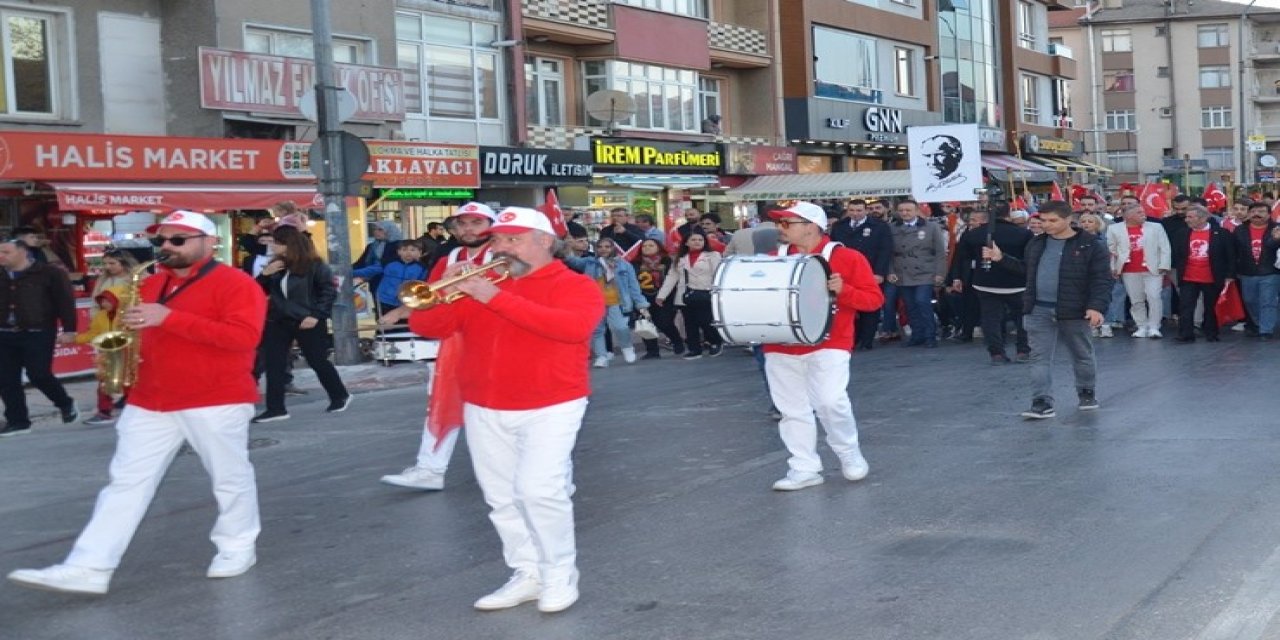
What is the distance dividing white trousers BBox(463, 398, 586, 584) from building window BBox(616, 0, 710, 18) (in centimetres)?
2766

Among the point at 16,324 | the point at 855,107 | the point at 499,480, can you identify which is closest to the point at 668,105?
the point at 855,107

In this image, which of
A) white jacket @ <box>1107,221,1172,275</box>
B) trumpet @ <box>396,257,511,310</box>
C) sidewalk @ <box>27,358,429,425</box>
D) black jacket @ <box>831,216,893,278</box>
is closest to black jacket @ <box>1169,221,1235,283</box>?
white jacket @ <box>1107,221,1172,275</box>

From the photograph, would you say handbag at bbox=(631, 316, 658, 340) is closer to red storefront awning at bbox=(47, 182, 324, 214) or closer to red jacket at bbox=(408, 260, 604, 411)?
red storefront awning at bbox=(47, 182, 324, 214)

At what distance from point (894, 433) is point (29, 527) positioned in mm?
5728

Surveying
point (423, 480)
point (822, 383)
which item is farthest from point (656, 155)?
point (822, 383)

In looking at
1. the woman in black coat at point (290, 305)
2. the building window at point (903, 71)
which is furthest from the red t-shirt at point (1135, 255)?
the building window at point (903, 71)

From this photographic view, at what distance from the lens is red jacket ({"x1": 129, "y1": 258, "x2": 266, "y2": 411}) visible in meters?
6.70

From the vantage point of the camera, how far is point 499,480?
608 cm

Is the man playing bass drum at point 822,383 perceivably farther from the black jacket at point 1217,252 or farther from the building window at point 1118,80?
the building window at point 1118,80

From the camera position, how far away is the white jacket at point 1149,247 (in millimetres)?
18438

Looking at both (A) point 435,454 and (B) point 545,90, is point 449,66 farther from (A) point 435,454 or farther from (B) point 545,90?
(A) point 435,454

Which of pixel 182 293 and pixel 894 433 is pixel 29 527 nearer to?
pixel 182 293

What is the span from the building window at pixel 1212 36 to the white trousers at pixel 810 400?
8335cm

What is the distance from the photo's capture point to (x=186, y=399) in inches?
264
